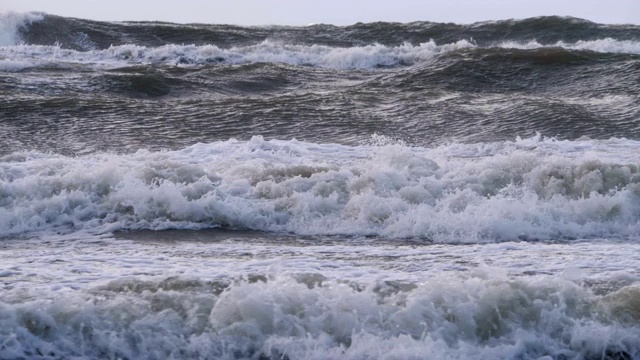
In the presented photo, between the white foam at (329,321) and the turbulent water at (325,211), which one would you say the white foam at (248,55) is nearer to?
the turbulent water at (325,211)

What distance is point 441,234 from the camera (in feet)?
23.5

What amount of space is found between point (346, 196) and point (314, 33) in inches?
668

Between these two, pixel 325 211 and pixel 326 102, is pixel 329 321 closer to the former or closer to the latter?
pixel 325 211

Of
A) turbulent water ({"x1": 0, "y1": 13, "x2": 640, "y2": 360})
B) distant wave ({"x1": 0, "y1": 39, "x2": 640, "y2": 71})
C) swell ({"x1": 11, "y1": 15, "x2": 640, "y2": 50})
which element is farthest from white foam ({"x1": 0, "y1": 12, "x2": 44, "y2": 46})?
turbulent water ({"x1": 0, "y1": 13, "x2": 640, "y2": 360})

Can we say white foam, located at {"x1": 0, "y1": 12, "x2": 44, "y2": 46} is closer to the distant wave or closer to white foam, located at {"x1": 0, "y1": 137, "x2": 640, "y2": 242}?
the distant wave

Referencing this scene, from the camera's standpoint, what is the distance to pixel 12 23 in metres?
24.4

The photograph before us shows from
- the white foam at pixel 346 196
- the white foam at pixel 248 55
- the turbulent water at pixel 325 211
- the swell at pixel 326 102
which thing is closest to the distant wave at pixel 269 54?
the white foam at pixel 248 55

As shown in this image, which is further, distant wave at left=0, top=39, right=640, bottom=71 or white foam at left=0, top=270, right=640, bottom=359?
distant wave at left=0, top=39, right=640, bottom=71

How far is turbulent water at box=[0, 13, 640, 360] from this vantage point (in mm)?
4910

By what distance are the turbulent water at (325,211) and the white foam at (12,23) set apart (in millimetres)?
7350

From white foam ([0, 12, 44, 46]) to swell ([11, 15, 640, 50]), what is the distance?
0.19 meters

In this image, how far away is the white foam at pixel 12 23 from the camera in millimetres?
23875

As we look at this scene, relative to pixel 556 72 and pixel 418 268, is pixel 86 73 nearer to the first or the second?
pixel 556 72

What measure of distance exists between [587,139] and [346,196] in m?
3.88
